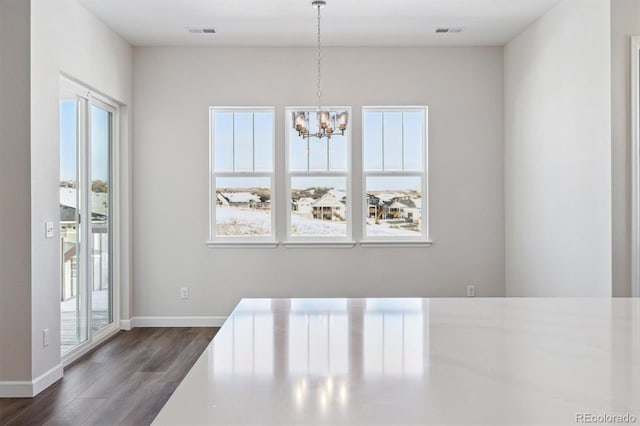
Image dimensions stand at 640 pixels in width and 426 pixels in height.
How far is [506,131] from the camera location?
16.9 feet

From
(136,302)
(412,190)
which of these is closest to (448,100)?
(412,190)

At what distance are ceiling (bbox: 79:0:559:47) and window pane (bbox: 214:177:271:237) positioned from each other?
1.50m

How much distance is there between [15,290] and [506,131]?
476 centimetres

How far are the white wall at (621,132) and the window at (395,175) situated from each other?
2.06m

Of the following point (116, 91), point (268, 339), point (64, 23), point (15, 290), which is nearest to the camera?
point (268, 339)

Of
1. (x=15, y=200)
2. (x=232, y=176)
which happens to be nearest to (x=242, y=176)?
(x=232, y=176)

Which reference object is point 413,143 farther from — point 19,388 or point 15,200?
point 19,388

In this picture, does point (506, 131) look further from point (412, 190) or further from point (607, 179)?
point (607, 179)

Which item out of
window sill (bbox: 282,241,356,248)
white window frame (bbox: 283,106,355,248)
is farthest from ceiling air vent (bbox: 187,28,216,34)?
window sill (bbox: 282,241,356,248)

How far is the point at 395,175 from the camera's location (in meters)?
5.26

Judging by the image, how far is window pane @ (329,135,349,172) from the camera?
5.24 m

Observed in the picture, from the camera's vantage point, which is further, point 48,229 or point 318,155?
point 318,155

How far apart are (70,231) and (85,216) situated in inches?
10.8

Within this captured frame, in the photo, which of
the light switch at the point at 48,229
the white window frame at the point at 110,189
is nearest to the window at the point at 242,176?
the white window frame at the point at 110,189
